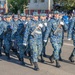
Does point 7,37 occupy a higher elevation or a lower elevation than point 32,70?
higher

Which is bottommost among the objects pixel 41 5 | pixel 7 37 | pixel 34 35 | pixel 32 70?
pixel 32 70

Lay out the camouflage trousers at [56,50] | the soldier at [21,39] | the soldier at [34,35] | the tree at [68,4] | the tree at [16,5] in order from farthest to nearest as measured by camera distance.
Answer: the tree at [16,5] < the tree at [68,4] < the soldier at [21,39] < the camouflage trousers at [56,50] < the soldier at [34,35]

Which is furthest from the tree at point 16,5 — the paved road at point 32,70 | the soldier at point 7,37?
the paved road at point 32,70

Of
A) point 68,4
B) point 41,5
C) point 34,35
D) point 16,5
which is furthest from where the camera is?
point 41,5

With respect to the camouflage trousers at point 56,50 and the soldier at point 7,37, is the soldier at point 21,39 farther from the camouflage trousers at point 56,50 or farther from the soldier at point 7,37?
the camouflage trousers at point 56,50

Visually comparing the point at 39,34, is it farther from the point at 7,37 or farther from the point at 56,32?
the point at 7,37

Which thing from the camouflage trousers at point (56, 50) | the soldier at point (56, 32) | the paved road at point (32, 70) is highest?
the soldier at point (56, 32)

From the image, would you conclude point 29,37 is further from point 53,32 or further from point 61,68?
point 61,68

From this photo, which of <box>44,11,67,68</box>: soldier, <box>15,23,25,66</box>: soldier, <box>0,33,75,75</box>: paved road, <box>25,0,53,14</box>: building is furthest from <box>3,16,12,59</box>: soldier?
<box>25,0,53,14</box>: building

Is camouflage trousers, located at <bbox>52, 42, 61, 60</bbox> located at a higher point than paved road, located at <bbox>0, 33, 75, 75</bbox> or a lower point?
higher

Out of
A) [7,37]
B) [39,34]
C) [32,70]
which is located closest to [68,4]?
[7,37]

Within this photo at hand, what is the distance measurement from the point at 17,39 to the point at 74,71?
2.50 meters

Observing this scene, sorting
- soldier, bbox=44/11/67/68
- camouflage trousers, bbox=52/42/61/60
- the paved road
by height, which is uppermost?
soldier, bbox=44/11/67/68

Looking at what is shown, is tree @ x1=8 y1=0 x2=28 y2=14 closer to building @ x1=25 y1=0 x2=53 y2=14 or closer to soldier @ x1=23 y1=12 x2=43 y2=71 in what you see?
building @ x1=25 y1=0 x2=53 y2=14
